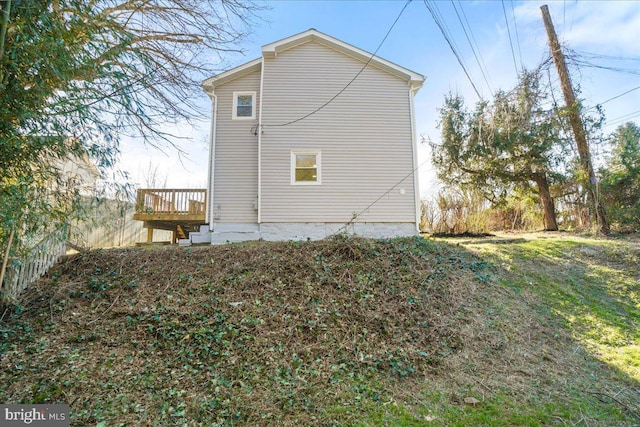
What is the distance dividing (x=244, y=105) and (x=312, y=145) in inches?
95.9

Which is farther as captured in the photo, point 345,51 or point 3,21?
point 345,51

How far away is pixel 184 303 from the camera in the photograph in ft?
15.7

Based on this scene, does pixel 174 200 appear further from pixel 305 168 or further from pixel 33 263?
pixel 33 263

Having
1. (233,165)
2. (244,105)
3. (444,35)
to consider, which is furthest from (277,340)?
(444,35)

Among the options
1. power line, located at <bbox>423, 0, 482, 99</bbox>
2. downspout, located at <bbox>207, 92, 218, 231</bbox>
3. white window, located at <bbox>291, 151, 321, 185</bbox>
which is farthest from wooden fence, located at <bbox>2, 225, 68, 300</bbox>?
power line, located at <bbox>423, 0, 482, 99</bbox>

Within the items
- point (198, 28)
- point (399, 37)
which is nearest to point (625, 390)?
point (399, 37)

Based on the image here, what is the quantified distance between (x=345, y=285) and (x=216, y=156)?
5.70 metres

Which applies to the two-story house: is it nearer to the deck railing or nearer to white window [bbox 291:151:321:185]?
white window [bbox 291:151:321:185]

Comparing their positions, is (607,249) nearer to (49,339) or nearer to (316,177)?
(316,177)

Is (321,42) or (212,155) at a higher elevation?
(321,42)

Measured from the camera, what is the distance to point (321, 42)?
9.31 meters

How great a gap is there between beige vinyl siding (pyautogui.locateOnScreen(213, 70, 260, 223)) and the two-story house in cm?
3

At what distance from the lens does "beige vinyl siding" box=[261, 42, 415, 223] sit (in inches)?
342

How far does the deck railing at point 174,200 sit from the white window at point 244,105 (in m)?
2.84
